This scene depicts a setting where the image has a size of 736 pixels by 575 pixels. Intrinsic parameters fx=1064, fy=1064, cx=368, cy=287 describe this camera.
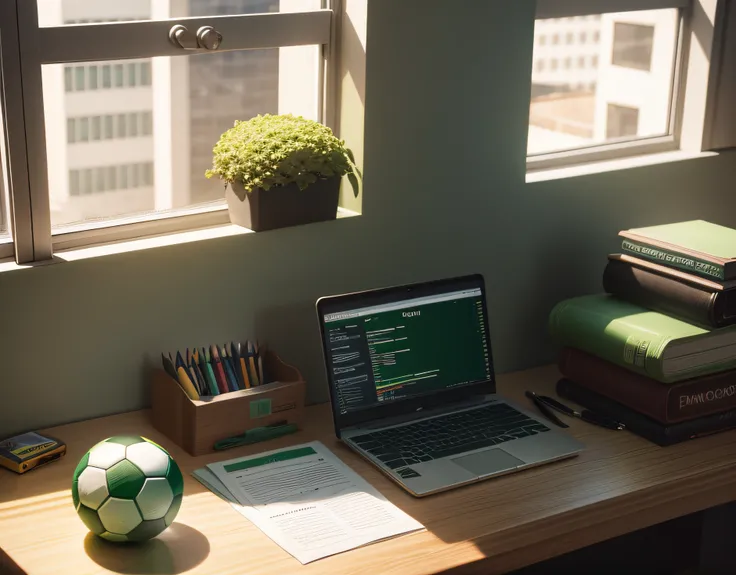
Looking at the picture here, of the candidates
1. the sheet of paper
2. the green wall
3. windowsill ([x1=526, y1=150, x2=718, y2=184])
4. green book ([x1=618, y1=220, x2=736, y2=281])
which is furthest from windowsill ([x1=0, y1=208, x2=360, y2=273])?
green book ([x1=618, y1=220, x2=736, y2=281])

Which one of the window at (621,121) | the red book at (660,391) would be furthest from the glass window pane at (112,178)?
the window at (621,121)

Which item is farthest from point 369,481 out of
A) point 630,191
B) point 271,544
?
point 630,191

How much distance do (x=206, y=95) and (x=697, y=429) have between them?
3.86 ft

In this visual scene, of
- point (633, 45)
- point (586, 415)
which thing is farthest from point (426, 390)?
point (633, 45)

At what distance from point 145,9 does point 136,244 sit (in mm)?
437

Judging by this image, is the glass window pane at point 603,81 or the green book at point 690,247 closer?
the green book at point 690,247

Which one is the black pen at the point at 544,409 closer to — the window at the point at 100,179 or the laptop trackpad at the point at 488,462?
the laptop trackpad at the point at 488,462

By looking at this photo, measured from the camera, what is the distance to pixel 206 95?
82.2 inches

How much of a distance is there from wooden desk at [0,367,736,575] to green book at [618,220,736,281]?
0.34 m

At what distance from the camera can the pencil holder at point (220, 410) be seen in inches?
76.4

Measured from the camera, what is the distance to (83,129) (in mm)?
1955

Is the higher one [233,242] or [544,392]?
[233,242]

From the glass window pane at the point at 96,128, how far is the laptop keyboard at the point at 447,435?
2.43 feet

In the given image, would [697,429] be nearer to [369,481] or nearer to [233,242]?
[369,481]
